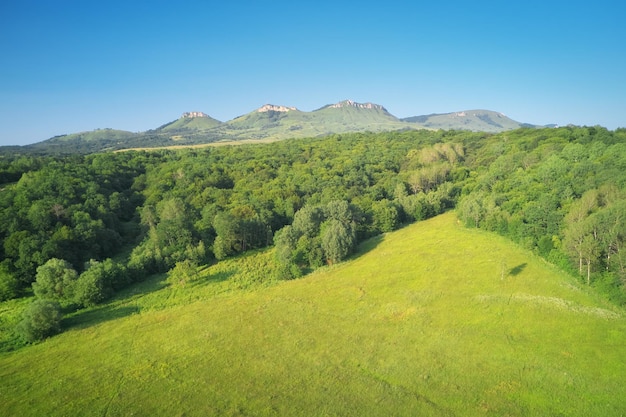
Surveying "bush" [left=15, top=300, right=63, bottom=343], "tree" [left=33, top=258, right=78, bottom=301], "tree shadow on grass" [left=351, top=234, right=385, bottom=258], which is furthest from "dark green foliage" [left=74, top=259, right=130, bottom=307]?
"tree shadow on grass" [left=351, top=234, right=385, bottom=258]

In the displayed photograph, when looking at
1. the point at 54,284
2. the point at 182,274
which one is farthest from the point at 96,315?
the point at 182,274

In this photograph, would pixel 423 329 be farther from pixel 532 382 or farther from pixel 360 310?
pixel 532 382

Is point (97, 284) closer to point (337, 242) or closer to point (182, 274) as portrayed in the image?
point (182, 274)

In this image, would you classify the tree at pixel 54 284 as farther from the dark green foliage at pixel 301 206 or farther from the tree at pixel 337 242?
the tree at pixel 337 242

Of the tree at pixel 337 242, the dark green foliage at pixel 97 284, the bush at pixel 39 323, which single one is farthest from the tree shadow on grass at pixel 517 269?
the bush at pixel 39 323

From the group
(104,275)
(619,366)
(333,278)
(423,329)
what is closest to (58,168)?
(104,275)

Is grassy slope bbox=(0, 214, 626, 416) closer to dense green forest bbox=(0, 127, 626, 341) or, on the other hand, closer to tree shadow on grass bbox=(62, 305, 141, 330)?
tree shadow on grass bbox=(62, 305, 141, 330)
